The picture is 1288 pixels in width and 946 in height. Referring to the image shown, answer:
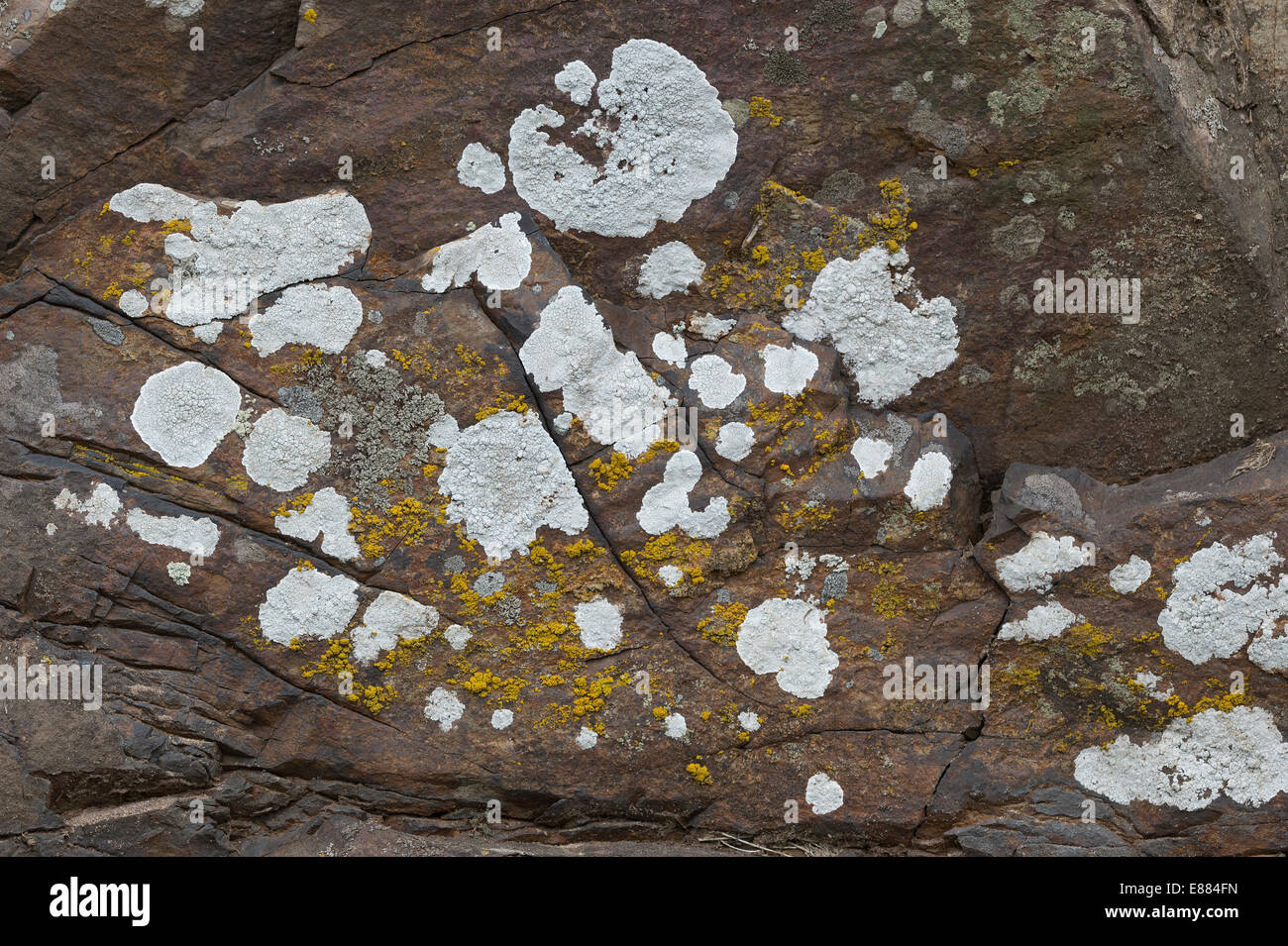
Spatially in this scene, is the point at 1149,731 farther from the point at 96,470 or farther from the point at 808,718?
the point at 96,470

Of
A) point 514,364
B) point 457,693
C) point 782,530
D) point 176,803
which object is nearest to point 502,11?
point 514,364

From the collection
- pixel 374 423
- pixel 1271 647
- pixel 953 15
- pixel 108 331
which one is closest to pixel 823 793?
pixel 1271 647

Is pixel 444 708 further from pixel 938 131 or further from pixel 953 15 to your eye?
pixel 953 15

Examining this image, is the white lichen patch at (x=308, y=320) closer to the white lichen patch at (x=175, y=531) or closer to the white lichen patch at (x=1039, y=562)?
the white lichen patch at (x=175, y=531)

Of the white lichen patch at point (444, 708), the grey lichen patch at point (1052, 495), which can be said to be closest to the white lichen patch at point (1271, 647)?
the grey lichen patch at point (1052, 495)

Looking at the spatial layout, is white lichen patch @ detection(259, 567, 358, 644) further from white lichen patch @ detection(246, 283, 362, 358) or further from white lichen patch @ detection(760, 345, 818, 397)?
white lichen patch @ detection(760, 345, 818, 397)
